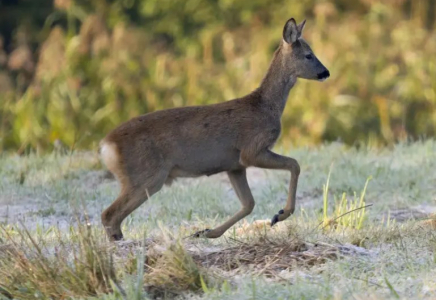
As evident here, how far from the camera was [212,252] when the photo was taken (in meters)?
5.51

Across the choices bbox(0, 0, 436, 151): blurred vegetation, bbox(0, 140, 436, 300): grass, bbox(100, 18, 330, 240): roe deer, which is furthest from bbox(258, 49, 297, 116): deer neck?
bbox(0, 0, 436, 151): blurred vegetation

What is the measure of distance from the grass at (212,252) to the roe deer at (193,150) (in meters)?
0.21

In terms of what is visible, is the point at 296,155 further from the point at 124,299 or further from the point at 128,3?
the point at 128,3

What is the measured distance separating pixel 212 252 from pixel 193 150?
4.13 feet

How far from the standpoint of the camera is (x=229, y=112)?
6.84 m

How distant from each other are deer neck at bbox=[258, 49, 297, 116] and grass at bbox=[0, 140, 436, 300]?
840 mm

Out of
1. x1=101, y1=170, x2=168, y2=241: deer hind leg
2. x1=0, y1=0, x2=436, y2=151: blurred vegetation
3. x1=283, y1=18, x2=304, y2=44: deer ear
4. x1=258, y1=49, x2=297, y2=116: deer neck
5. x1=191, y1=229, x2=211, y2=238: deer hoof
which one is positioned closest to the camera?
x1=191, y1=229, x2=211, y2=238: deer hoof

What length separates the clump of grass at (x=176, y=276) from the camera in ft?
15.8

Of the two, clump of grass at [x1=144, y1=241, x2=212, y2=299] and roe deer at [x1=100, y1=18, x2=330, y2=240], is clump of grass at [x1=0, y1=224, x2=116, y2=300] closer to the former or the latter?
clump of grass at [x1=144, y1=241, x2=212, y2=299]

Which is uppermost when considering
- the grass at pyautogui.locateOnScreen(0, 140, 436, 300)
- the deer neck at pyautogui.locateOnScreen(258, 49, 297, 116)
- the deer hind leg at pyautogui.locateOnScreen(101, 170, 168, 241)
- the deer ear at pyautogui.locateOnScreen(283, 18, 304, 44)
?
the deer ear at pyautogui.locateOnScreen(283, 18, 304, 44)

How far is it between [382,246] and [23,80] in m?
9.32

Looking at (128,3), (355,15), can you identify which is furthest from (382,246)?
(128,3)

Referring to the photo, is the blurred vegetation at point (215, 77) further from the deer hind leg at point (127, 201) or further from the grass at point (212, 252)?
the deer hind leg at point (127, 201)

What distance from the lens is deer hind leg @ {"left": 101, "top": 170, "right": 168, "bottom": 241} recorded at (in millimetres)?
6492
